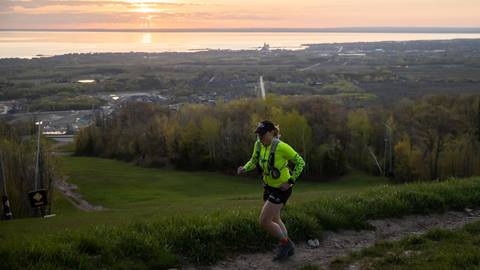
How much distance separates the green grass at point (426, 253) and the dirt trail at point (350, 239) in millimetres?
492

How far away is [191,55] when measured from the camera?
192 m

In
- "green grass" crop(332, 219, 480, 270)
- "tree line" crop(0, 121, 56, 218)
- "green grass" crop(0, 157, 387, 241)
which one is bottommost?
"green grass" crop(0, 157, 387, 241)

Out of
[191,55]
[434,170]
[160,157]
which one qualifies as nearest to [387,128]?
[434,170]

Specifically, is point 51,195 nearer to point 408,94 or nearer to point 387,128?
point 387,128

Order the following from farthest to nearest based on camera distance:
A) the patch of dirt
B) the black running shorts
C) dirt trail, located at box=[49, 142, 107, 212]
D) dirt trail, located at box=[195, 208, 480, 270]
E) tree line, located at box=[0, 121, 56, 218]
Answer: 1. dirt trail, located at box=[49, 142, 107, 212]
2. the patch of dirt
3. tree line, located at box=[0, 121, 56, 218]
4. dirt trail, located at box=[195, 208, 480, 270]
5. the black running shorts

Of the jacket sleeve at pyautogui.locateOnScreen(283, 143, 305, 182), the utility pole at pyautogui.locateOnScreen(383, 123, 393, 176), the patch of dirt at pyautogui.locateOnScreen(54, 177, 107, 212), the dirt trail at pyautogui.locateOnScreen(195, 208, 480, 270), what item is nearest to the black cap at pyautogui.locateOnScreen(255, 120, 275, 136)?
the jacket sleeve at pyautogui.locateOnScreen(283, 143, 305, 182)

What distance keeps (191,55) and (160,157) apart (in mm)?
130309

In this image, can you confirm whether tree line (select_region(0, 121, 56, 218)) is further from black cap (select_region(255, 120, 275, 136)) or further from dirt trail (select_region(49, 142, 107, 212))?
black cap (select_region(255, 120, 275, 136))

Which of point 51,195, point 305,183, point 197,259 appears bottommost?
point 305,183

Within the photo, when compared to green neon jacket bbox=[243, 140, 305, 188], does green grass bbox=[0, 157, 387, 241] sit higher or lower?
lower

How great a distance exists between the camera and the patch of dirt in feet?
126

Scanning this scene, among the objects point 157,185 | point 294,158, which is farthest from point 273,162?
point 157,185

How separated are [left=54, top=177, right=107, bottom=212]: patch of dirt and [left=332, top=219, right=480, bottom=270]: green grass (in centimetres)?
2979

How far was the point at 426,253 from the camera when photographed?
8477 mm
